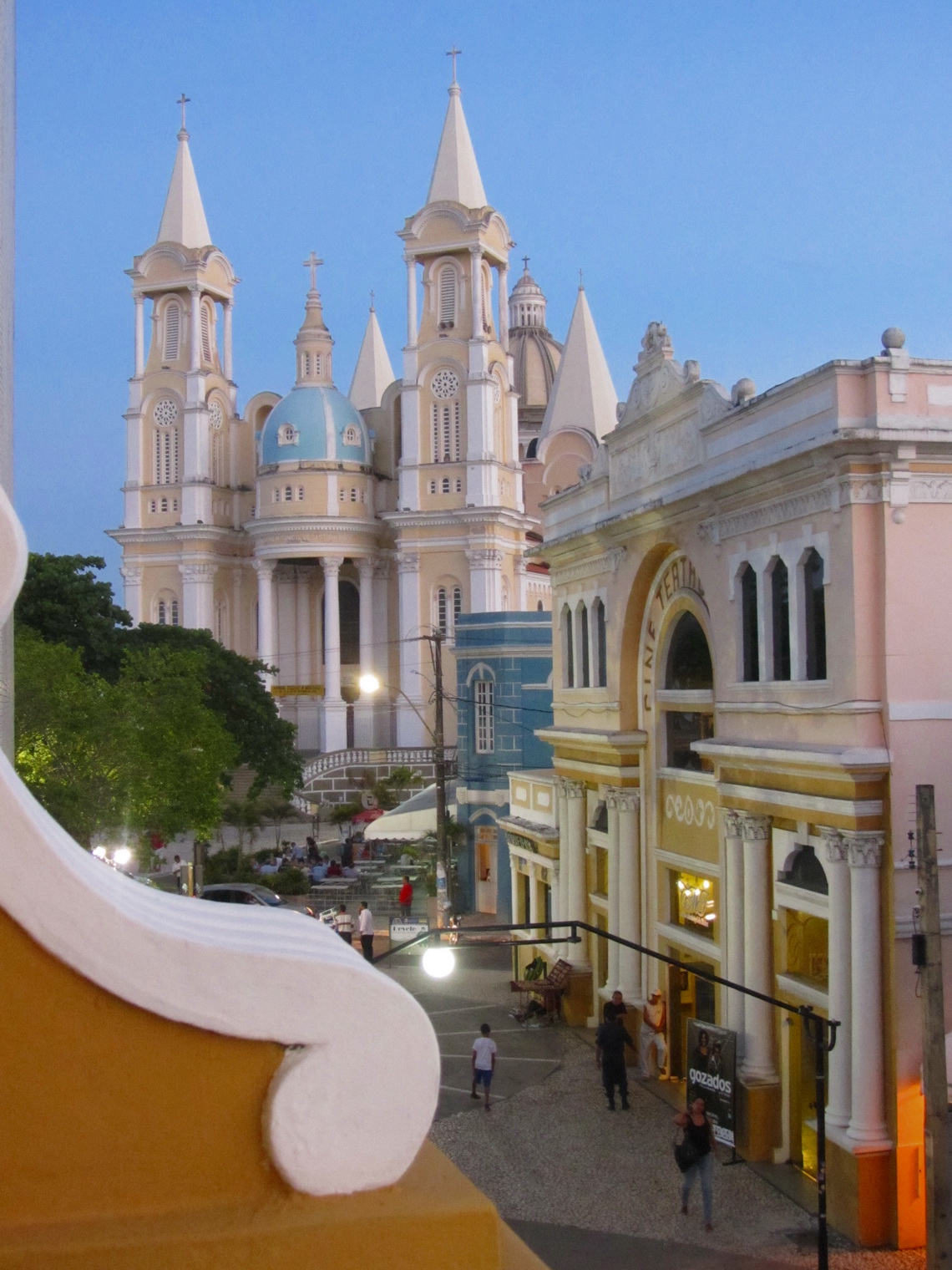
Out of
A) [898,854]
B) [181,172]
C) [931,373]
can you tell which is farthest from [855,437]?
[181,172]

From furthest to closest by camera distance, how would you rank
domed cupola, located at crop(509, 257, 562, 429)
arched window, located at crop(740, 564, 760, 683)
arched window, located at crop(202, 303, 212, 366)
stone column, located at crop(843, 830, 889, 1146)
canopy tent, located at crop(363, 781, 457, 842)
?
domed cupola, located at crop(509, 257, 562, 429) < arched window, located at crop(202, 303, 212, 366) < canopy tent, located at crop(363, 781, 457, 842) < arched window, located at crop(740, 564, 760, 683) < stone column, located at crop(843, 830, 889, 1146)

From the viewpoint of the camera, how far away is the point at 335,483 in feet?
179

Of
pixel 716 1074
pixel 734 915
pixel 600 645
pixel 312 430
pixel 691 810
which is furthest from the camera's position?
pixel 312 430

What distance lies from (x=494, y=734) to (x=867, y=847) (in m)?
21.0

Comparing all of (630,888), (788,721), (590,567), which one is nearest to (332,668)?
(590,567)

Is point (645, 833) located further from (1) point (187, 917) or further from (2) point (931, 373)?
(1) point (187, 917)

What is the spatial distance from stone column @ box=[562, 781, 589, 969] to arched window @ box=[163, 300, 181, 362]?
4163 cm

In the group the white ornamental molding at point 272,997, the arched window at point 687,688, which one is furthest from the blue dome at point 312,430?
the white ornamental molding at point 272,997

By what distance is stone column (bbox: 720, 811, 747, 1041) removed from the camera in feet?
49.3

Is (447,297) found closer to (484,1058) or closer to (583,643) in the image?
(583,643)

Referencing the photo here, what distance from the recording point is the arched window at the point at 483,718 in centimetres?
3350

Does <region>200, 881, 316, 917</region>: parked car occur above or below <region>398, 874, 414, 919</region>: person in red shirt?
above

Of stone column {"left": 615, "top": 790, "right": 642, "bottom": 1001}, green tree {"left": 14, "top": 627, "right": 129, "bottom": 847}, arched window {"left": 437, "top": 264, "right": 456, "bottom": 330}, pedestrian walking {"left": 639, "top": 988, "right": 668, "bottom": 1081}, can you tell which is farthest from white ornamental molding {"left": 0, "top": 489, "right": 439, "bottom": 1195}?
arched window {"left": 437, "top": 264, "right": 456, "bottom": 330}

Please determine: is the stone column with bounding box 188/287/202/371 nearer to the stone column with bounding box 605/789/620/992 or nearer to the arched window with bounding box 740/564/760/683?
the stone column with bounding box 605/789/620/992
